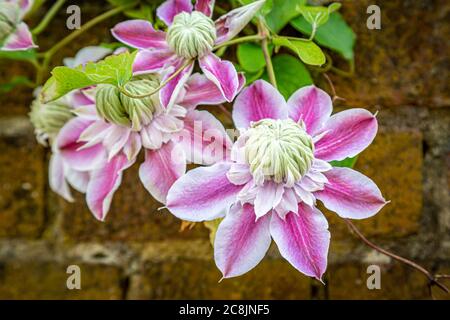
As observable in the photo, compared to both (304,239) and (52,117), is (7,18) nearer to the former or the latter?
(52,117)

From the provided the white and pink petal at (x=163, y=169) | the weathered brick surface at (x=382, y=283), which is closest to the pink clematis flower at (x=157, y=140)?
the white and pink petal at (x=163, y=169)

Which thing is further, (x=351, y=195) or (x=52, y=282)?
(x=52, y=282)

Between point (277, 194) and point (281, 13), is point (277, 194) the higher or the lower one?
the lower one

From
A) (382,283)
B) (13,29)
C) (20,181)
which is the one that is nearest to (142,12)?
(13,29)

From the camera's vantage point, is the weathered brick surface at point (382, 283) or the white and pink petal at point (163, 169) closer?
the white and pink petal at point (163, 169)

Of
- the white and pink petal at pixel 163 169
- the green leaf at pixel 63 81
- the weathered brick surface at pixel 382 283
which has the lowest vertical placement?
the weathered brick surface at pixel 382 283

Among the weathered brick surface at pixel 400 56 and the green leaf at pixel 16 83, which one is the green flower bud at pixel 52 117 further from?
the weathered brick surface at pixel 400 56
